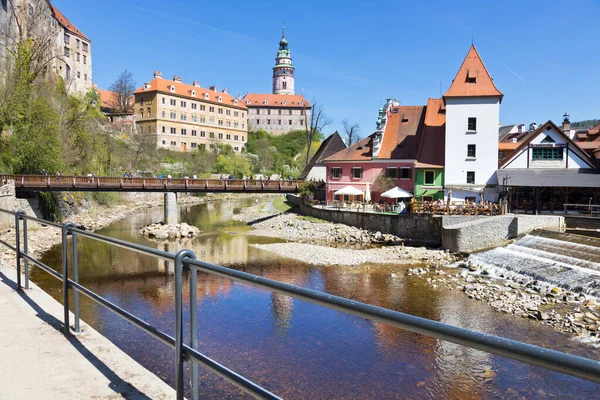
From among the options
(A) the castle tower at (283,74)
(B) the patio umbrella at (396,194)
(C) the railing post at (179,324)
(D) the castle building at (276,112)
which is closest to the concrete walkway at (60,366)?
(C) the railing post at (179,324)

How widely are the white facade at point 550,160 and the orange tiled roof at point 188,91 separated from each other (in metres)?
65.9

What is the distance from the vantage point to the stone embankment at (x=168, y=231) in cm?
3494

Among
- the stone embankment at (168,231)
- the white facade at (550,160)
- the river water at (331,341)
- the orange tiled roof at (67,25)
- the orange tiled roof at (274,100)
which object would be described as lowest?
the river water at (331,341)

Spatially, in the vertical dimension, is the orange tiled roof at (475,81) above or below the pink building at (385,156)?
above

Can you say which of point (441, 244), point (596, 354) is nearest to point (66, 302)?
point (596, 354)

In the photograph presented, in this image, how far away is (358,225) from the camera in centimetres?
3622

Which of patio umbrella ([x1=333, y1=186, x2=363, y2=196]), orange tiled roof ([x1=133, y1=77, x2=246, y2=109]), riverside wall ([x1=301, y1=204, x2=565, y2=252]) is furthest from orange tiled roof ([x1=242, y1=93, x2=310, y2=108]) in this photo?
riverside wall ([x1=301, y1=204, x2=565, y2=252])

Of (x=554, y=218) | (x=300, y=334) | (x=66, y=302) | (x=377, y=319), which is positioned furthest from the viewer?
(x=554, y=218)

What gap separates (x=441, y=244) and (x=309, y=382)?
21320 mm

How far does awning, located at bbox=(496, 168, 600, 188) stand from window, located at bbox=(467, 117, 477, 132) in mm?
4307

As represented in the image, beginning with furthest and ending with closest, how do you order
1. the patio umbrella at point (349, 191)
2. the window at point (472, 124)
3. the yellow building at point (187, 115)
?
the yellow building at point (187, 115) → the patio umbrella at point (349, 191) → the window at point (472, 124)

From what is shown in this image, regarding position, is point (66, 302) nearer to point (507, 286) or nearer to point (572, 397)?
point (572, 397)

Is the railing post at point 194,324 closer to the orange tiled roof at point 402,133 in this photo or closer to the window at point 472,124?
the window at point 472,124

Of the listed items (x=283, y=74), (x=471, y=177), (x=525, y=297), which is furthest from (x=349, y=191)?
(x=283, y=74)
